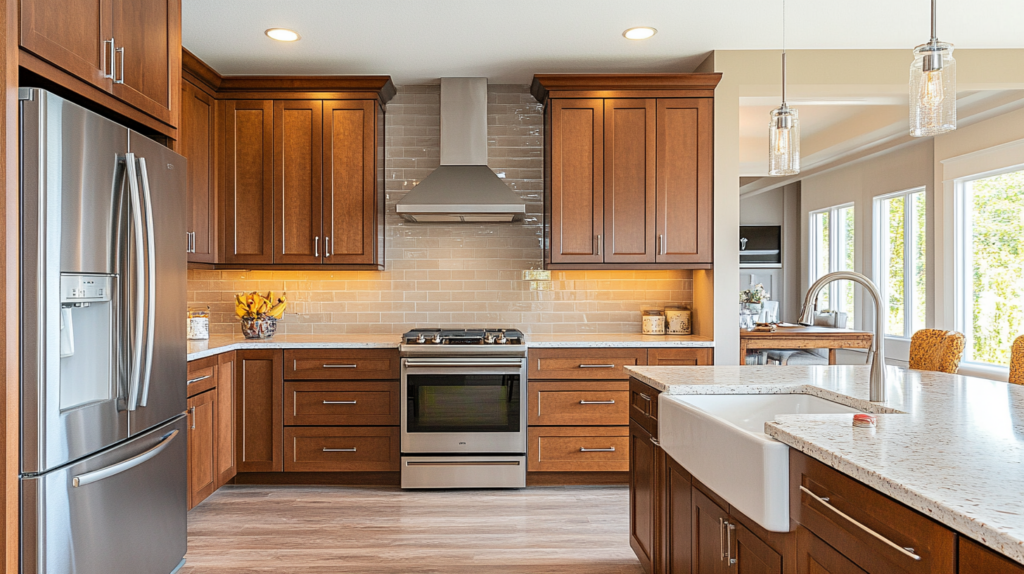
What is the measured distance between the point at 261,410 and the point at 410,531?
1.26 m

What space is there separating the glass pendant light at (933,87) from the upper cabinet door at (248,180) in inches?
135

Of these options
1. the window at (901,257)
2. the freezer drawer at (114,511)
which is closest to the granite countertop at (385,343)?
the freezer drawer at (114,511)

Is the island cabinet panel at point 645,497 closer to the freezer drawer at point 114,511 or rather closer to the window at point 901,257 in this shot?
the freezer drawer at point 114,511

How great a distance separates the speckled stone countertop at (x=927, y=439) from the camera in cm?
88

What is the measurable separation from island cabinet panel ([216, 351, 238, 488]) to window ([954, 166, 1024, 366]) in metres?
5.91

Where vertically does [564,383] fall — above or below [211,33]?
below

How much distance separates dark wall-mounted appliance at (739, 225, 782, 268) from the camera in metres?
9.11

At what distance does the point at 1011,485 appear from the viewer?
0.98 metres

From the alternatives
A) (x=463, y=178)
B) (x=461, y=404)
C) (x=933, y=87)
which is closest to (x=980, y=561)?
(x=933, y=87)

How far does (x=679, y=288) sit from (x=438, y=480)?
2059 mm

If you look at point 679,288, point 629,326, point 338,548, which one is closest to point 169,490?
point 338,548

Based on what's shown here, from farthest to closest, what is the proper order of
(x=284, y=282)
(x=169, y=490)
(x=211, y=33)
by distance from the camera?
(x=284, y=282) < (x=211, y=33) < (x=169, y=490)

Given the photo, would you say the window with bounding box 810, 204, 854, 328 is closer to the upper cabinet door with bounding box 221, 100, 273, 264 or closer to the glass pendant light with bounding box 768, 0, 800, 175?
the glass pendant light with bounding box 768, 0, 800, 175

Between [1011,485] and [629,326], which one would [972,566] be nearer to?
[1011,485]
